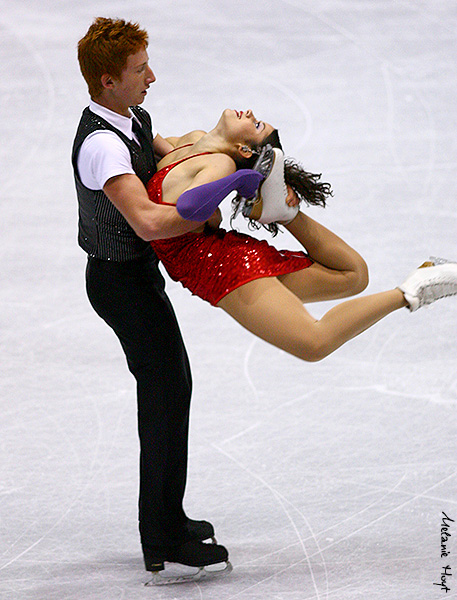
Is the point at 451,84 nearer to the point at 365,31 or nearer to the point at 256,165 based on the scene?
the point at 365,31

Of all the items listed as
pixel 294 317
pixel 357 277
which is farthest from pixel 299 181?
pixel 294 317

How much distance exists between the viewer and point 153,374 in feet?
10.1

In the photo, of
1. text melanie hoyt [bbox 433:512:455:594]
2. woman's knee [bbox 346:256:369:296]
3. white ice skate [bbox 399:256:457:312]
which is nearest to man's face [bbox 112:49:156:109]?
woman's knee [bbox 346:256:369:296]

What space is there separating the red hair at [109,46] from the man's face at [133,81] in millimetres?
17

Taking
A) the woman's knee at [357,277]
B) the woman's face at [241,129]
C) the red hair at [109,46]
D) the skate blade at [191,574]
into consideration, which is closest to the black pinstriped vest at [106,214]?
the red hair at [109,46]

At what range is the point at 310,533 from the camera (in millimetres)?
3365

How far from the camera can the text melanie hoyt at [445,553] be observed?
3.01m

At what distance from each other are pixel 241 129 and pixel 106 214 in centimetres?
51

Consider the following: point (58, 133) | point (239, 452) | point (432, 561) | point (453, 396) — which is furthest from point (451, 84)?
point (432, 561)

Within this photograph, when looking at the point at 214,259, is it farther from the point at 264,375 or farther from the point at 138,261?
the point at 264,375

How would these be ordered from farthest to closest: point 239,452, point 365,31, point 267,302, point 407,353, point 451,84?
point 365,31, point 451,84, point 407,353, point 239,452, point 267,302

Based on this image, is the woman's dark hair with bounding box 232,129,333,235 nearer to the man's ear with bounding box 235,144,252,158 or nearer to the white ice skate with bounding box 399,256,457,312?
the man's ear with bounding box 235,144,252,158

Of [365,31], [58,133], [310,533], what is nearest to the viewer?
[310,533]

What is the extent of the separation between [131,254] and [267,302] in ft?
1.59
